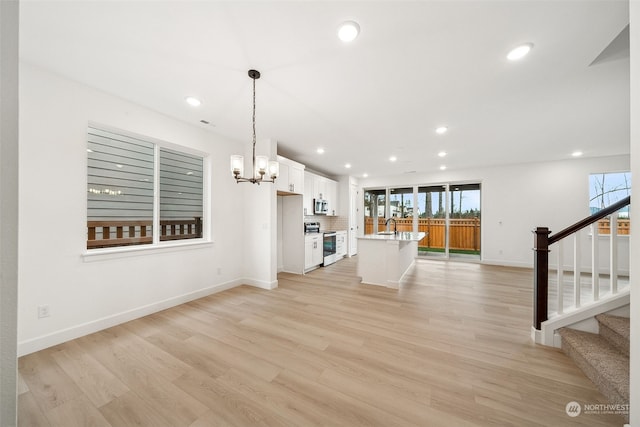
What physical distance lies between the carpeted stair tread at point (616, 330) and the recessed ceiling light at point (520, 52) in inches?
95.3

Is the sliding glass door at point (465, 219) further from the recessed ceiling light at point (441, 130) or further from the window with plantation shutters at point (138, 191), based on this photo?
the window with plantation shutters at point (138, 191)

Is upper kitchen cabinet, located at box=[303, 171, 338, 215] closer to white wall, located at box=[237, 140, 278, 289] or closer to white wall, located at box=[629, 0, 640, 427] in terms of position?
white wall, located at box=[237, 140, 278, 289]

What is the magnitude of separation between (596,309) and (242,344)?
3387 mm

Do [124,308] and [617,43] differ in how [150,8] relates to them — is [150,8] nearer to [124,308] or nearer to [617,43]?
[124,308]

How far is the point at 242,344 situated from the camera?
2.31 m

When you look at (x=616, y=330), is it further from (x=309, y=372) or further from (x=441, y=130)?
(x=441, y=130)

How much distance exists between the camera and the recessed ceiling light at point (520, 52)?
1.88m

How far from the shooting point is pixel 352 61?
6.81 ft

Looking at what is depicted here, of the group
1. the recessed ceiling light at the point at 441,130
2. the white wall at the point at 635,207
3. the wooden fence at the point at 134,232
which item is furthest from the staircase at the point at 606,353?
the wooden fence at the point at 134,232

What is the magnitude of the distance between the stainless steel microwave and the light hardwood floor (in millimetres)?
3155

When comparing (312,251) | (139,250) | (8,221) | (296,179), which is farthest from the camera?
(312,251)

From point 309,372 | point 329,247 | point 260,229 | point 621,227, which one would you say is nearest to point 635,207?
point 309,372

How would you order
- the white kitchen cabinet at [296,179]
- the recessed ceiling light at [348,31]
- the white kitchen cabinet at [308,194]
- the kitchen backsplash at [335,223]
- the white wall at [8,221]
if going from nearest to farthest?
the white wall at [8,221] → the recessed ceiling light at [348,31] → the white kitchen cabinet at [296,179] → the white kitchen cabinet at [308,194] → the kitchen backsplash at [335,223]

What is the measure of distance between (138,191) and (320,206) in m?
3.97
